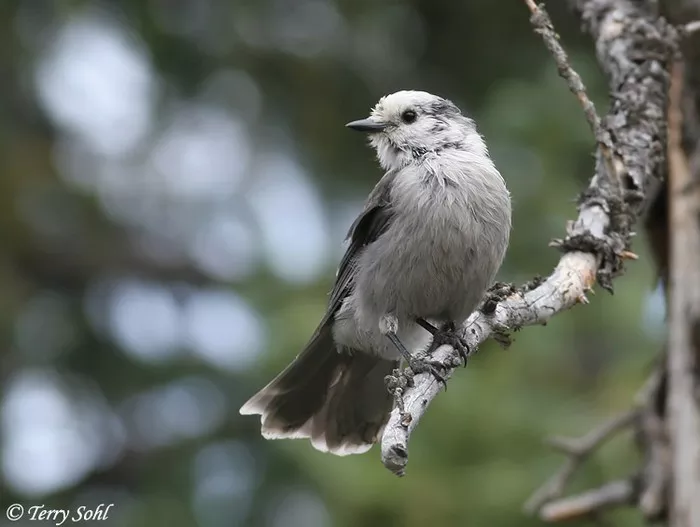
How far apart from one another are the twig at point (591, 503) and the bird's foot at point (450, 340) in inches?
32.5

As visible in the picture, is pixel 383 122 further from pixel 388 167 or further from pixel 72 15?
pixel 72 15

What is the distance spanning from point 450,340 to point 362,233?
904mm

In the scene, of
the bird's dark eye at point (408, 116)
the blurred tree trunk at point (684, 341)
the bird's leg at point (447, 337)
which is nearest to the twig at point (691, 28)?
the blurred tree trunk at point (684, 341)

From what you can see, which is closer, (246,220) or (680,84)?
(680,84)

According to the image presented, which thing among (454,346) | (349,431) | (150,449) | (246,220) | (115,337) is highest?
(454,346)

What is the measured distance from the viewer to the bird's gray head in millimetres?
4262

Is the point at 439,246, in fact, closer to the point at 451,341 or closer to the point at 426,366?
the point at 451,341

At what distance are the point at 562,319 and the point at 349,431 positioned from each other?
61.9 inches

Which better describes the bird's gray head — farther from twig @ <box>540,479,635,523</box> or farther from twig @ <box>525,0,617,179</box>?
twig @ <box>540,479,635,523</box>

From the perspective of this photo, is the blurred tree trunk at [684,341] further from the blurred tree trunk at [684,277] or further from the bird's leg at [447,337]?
the bird's leg at [447,337]

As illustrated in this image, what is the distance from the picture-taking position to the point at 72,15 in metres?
6.90

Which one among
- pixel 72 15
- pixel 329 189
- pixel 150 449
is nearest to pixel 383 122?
pixel 329 189

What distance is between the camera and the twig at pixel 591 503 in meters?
4.06

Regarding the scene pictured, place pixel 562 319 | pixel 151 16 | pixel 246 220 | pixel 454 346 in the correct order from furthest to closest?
1. pixel 246 220
2. pixel 151 16
3. pixel 562 319
4. pixel 454 346
